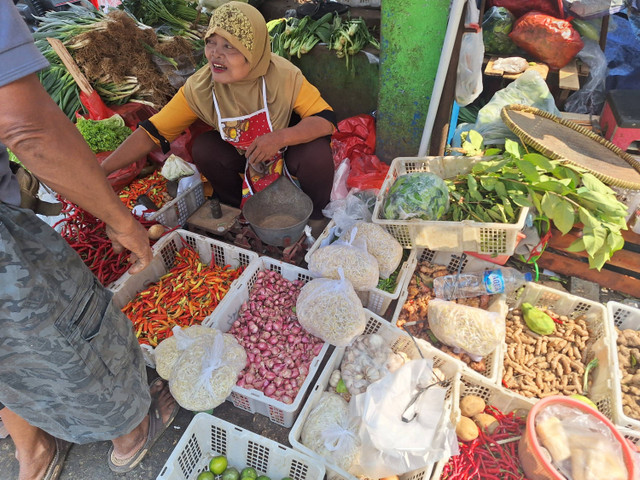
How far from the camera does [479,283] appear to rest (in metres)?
2.35

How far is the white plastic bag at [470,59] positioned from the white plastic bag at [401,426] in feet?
6.04

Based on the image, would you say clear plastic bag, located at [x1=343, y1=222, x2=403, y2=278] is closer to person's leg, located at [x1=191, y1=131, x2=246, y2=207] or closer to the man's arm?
person's leg, located at [x1=191, y1=131, x2=246, y2=207]

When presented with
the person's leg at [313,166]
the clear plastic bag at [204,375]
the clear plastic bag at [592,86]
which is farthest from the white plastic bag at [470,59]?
the clear plastic bag at [204,375]

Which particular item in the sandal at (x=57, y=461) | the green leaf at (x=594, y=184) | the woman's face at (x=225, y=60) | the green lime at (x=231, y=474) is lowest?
the sandal at (x=57, y=461)

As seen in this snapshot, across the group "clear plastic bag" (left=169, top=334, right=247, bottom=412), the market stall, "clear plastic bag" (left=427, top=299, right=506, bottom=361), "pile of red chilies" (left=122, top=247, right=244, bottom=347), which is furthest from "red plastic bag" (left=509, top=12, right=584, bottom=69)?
"clear plastic bag" (left=169, top=334, right=247, bottom=412)

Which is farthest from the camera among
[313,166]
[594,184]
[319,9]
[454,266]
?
[319,9]

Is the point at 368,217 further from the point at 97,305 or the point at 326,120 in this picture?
the point at 97,305

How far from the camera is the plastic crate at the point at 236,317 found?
6.02 ft

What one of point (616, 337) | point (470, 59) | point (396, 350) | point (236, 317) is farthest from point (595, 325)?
point (236, 317)

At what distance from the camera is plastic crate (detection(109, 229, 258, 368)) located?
2312 mm

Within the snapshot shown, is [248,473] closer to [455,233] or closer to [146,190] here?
[455,233]

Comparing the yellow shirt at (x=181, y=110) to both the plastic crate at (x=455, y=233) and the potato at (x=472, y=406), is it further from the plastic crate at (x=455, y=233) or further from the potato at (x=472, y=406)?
the potato at (x=472, y=406)

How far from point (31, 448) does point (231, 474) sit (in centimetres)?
93

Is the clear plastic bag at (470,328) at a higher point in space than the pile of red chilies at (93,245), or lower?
lower
